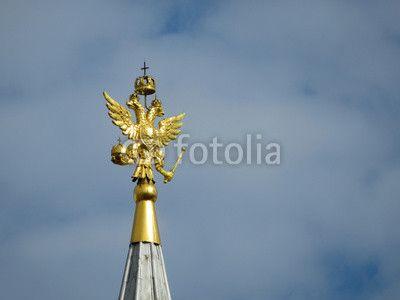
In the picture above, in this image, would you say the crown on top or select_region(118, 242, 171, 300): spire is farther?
the crown on top

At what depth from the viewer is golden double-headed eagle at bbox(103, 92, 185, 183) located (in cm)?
7450

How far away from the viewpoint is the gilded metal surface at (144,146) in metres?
74.3

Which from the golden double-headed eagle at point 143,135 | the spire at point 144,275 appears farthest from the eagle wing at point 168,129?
the spire at point 144,275

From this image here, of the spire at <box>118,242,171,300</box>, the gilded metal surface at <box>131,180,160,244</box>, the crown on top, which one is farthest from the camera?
the crown on top

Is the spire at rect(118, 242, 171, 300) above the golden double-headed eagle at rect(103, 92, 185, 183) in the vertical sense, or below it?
below

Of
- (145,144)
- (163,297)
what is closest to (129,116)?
(145,144)

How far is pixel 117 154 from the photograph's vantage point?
74.4m

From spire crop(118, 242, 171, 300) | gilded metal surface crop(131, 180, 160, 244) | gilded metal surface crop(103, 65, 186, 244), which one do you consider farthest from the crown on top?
spire crop(118, 242, 171, 300)

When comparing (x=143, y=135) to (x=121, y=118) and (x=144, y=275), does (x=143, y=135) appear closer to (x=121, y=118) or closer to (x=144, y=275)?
(x=121, y=118)

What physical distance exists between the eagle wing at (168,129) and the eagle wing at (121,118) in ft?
2.49

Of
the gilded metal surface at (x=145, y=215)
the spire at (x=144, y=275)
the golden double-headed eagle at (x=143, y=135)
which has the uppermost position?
the golden double-headed eagle at (x=143, y=135)

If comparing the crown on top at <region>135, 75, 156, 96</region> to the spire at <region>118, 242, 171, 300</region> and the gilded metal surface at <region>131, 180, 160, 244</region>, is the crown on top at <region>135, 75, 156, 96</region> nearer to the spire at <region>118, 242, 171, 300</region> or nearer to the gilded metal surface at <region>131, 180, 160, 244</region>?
the gilded metal surface at <region>131, 180, 160, 244</region>

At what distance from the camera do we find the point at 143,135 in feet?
246

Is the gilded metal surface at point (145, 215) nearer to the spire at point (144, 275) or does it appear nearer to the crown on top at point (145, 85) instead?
the spire at point (144, 275)
